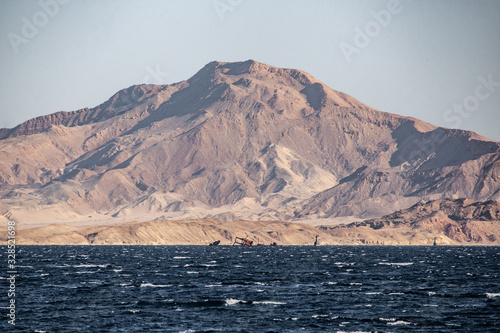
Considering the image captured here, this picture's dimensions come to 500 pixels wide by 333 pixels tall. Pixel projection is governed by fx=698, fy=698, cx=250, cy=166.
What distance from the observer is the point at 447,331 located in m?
53.2

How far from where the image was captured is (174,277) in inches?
3787

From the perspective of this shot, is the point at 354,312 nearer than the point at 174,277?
Yes

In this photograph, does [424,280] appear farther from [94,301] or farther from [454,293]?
[94,301]

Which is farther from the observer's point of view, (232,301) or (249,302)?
(232,301)

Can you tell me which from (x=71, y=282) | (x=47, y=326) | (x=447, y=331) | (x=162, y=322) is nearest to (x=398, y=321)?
(x=447, y=331)

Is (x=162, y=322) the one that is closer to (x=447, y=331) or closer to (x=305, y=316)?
(x=305, y=316)

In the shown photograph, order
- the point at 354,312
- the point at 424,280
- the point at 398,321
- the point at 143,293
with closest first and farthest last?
the point at 398,321 < the point at 354,312 < the point at 143,293 < the point at 424,280

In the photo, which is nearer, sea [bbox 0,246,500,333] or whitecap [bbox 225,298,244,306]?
sea [bbox 0,246,500,333]

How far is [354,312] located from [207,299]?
16.1 meters

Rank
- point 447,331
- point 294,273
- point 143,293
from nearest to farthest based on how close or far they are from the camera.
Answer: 1. point 447,331
2. point 143,293
3. point 294,273

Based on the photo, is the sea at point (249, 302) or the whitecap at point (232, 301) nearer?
the sea at point (249, 302)

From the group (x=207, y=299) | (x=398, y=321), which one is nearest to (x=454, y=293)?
(x=398, y=321)

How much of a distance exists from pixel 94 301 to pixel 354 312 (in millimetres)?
25066

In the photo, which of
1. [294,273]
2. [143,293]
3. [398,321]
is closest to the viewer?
[398,321]
